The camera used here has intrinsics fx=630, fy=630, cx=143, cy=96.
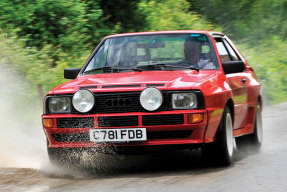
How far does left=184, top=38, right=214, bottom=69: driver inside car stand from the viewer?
23.4 ft

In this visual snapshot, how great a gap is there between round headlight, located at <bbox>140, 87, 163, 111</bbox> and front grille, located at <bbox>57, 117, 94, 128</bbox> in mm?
557

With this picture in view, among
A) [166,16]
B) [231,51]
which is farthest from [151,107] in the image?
[166,16]

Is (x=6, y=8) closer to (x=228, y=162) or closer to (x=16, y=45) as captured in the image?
(x=16, y=45)

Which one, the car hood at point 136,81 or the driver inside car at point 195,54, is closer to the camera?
the car hood at point 136,81

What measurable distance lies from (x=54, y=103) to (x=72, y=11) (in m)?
8.13

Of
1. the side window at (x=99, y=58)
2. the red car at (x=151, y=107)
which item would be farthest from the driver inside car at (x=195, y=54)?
the side window at (x=99, y=58)

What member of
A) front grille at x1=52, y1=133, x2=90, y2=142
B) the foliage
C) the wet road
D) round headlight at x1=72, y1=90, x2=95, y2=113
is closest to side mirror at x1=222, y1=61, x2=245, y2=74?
the wet road

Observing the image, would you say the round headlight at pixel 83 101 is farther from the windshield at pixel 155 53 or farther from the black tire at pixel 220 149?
the black tire at pixel 220 149

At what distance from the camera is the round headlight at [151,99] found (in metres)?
6.08

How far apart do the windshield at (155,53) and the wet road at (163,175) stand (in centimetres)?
111

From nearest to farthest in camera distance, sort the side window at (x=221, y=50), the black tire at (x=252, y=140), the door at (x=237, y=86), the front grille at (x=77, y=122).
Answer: the front grille at (x=77, y=122) → the door at (x=237, y=86) → the side window at (x=221, y=50) → the black tire at (x=252, y=140)

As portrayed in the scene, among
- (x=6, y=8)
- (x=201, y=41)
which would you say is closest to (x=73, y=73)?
(x=201, y=41)

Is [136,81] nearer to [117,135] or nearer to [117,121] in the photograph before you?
[117,121]

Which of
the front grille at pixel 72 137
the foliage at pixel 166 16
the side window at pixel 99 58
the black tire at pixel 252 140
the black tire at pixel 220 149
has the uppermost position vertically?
the foliage at pixel 166 16
